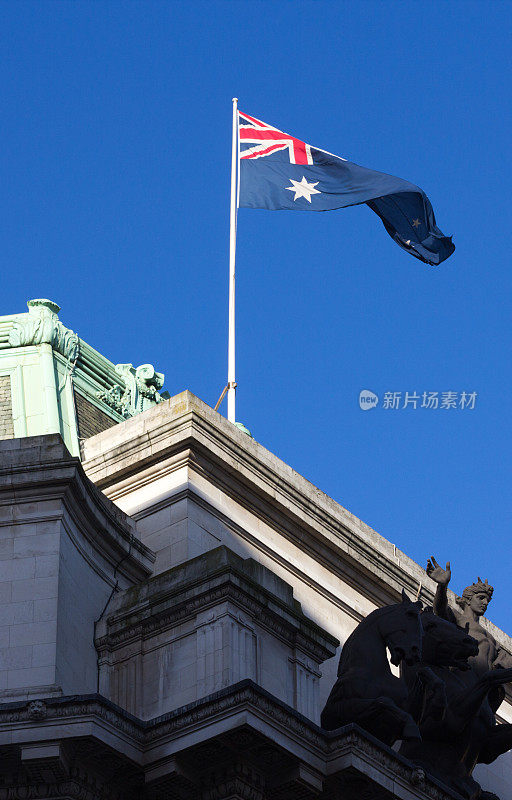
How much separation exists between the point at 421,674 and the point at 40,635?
16.8 feet

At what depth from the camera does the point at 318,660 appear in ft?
80.3

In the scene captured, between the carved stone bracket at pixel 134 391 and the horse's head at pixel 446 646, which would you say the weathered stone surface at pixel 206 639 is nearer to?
the horse's head at pixel 446 646

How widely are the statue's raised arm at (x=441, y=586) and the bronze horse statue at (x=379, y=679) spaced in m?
2.89

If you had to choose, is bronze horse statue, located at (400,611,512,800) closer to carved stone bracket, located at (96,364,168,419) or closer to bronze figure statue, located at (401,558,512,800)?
bronze figure statue, located at (401,558,512,800)

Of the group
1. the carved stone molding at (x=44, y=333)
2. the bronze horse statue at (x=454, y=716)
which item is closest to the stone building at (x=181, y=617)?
the bronze horse statue at (x=454, y=716)

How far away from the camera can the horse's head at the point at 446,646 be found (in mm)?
24641

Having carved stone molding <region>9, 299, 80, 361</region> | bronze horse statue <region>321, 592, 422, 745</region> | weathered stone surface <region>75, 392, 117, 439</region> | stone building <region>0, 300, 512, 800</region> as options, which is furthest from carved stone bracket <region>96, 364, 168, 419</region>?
bronze horse statue <region>321, 592, 422, 745</region>

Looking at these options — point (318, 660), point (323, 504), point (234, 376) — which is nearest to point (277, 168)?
point (234, 376)

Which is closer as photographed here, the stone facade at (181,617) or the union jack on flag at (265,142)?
the stone facade at (181,617)

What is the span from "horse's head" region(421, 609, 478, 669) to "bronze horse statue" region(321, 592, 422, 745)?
102cm

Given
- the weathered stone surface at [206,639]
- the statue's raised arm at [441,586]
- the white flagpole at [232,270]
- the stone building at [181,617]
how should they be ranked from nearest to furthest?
the stone building at [181,617] < the weathered stone surface at [206,639] < the statue's raised arm at [441,586] < the white flagpole at [232,270]

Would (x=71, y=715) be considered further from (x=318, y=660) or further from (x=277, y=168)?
(x=277, y=168)

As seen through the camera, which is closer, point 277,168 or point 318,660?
point 318,660

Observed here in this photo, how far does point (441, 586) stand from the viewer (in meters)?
26.8
